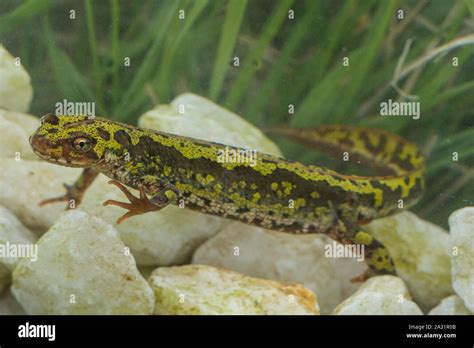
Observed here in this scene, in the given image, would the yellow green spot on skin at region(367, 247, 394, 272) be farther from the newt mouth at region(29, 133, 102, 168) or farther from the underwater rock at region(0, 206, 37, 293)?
the underwater rock at region(0, 206, 37, 293)

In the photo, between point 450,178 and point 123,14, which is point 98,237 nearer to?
point 123,14

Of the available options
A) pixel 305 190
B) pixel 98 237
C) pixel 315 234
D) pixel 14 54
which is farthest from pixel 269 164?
pixel 14 54

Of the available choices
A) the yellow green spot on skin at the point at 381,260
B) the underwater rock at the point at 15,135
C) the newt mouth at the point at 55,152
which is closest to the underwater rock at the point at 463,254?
the yellow green spot on skin at the point at 381,260

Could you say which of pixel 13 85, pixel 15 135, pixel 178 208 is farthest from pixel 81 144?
pixel 13 85

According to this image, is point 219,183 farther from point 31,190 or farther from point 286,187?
point 31,190

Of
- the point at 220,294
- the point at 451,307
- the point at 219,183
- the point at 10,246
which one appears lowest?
the point at 451,307
